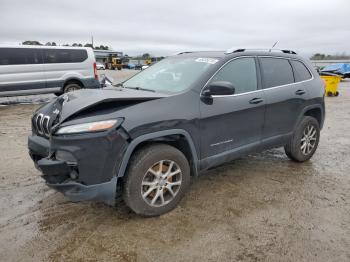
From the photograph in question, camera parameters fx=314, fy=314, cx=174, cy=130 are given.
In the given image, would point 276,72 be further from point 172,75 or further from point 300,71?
point 172,75

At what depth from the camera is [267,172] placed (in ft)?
15.1

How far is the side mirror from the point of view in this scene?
3.34 meters

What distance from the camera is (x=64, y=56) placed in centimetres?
1112

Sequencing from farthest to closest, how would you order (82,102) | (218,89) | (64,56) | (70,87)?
(70,87)
(64,56)
(218,89)
(82,102)

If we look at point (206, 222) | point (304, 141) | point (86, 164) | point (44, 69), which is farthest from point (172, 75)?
point (44, 69)

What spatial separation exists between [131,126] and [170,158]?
571 mm

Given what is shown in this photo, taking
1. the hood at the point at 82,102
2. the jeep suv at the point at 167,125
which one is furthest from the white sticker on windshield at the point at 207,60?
the hood at the point at 82,102

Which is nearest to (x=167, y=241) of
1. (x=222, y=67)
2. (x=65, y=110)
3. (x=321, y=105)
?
(x=65, y=110)

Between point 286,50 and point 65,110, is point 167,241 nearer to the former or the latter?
point 65,110

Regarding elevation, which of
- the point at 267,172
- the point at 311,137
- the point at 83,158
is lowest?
the point at 267,172

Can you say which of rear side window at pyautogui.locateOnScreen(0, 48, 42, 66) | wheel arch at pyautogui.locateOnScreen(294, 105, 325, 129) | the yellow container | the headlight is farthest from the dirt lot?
the yellow container

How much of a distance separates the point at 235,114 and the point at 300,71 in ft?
5.88

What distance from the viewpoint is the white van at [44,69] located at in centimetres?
1030

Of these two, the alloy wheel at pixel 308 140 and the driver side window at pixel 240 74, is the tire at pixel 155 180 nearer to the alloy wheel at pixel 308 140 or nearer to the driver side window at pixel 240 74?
the driver side window at pixel 240 74
